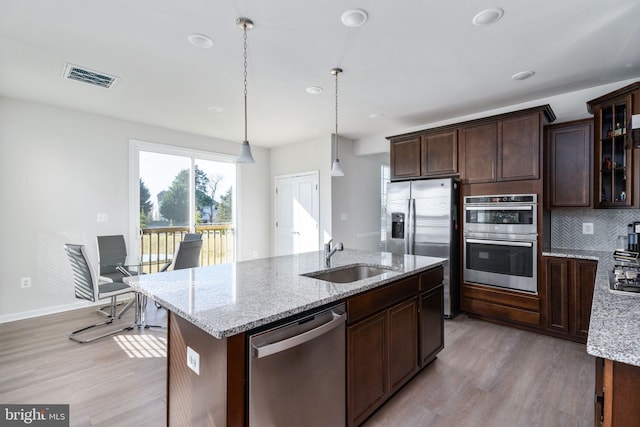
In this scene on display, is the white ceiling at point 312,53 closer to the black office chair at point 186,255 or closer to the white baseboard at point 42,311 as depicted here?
the black office chair at point 186,255

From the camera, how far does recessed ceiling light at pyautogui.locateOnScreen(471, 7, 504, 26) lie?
201cm

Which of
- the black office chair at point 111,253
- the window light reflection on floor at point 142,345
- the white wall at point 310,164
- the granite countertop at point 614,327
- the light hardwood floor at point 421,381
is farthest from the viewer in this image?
the white wall at point 310,164

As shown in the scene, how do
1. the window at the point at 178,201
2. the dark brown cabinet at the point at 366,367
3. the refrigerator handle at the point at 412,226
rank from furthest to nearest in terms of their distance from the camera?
the window at the point at 178,201, the refrigerator handle at the point at 412,226, the dark brown cabinet at the point at 366,367

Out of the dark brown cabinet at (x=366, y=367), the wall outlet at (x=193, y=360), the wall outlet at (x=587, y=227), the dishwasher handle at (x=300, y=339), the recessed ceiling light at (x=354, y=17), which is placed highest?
the recessed ceiling light at (x=354, y=17)

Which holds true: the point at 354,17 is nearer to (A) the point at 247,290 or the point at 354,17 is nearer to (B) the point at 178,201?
(A) the point at 247,290

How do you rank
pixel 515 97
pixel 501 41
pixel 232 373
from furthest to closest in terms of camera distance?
pixel 515 97 < pixel 501 41 < pixel 232 373

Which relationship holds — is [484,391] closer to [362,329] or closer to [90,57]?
[362,329]

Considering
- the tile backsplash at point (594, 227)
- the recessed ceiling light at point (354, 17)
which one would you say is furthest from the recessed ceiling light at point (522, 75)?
the recessed ceiling light at point (354, 17)

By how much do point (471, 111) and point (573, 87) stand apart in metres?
1.08

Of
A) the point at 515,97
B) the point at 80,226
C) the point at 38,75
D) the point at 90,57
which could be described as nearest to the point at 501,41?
the point at 515,97

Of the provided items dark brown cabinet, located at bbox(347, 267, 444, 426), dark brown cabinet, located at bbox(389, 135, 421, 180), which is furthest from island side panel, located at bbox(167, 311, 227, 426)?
dark brown cabinet, located at bbox(389, 135, 421, 180)

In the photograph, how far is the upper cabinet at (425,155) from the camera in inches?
151

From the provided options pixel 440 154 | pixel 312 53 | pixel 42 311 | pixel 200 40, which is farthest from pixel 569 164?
pixel 42 311

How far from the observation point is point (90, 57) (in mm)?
2621
